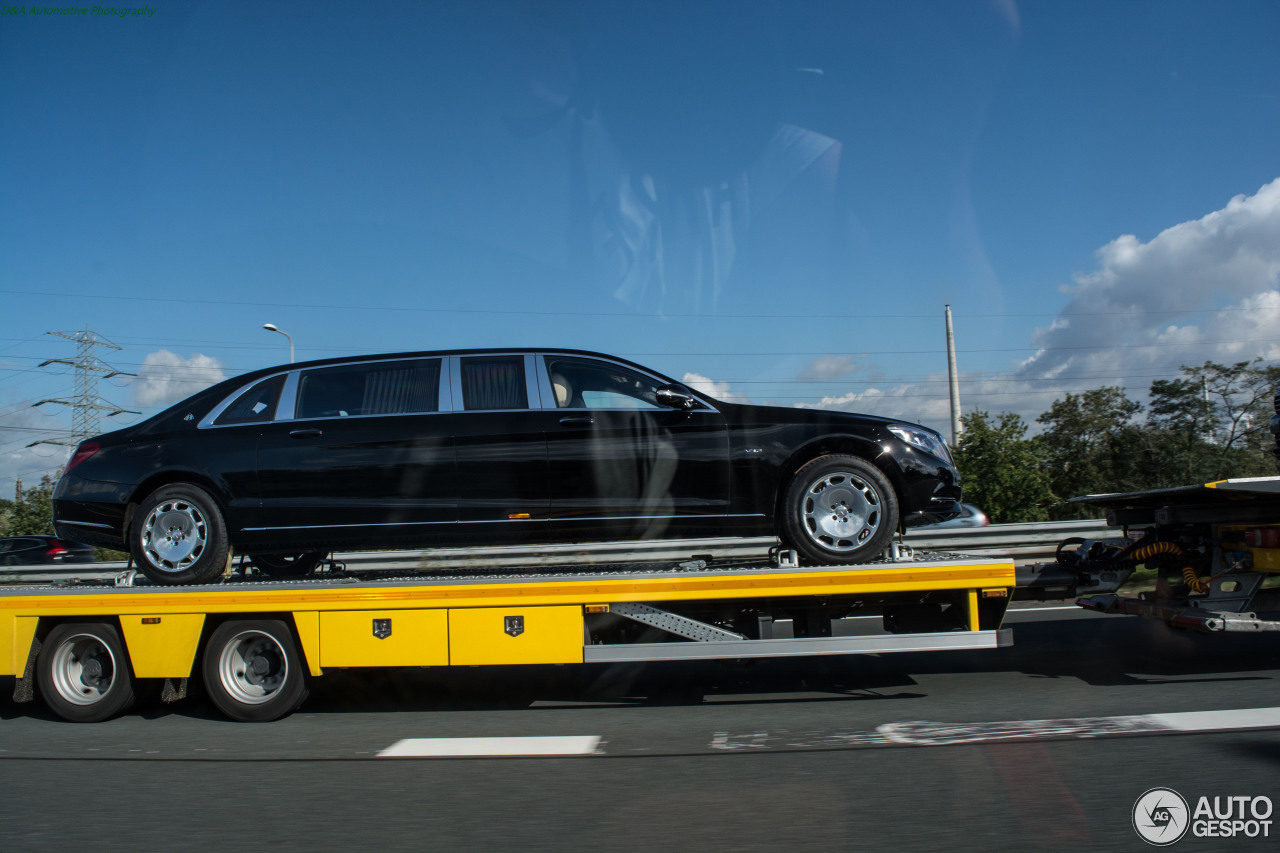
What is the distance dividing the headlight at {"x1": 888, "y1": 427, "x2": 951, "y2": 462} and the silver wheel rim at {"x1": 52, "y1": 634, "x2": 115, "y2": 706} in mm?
5241

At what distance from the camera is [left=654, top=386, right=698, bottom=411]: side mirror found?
17.6ft

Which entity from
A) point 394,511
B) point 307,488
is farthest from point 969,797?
point 307,488

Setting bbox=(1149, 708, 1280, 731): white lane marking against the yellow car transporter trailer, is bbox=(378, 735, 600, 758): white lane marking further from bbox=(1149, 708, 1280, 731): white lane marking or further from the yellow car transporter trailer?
bbox=(1149, 708, 1280, 731): white lane marking

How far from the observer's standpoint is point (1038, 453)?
18.6m

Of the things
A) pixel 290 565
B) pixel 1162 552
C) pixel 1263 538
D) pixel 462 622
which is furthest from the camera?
pixel 290 565

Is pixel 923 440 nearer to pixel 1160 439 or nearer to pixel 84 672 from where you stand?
pixel 84 672

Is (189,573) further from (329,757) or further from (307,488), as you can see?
(329,757)

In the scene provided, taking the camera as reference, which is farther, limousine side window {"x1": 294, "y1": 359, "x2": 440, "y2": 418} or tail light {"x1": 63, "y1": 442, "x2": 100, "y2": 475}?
tail light {"x1": 63, "y1": 442, "x2": 100, "y2": 475}

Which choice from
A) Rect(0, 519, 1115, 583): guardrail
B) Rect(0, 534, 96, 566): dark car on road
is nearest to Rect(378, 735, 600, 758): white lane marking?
Rect(0, 519, 1115, 583): guardrail

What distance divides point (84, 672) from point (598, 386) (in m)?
3.82

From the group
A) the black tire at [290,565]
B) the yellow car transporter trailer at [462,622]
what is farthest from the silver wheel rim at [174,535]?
the black tire at [290,565]

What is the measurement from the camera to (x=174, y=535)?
5.54 metres

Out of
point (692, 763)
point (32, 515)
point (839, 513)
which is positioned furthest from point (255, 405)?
point (32, 515)

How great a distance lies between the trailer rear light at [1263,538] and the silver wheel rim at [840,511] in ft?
8.55
